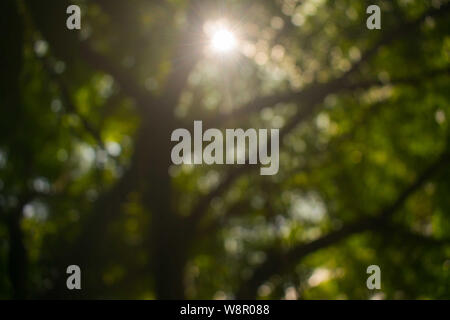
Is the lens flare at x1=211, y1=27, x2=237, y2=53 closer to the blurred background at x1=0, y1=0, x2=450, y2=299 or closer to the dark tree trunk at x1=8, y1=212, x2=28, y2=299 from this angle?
the blurred background at x1=0, y1=0, x2=450, y2=299

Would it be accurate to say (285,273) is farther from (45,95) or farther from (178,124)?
(45,95)

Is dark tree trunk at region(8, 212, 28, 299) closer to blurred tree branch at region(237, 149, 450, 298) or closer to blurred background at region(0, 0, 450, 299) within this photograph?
blurred background at region(0, 0, 450, 299)

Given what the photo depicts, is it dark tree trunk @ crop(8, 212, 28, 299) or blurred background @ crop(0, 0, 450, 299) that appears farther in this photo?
blurred background @ crop(0, 0, 450, 299)

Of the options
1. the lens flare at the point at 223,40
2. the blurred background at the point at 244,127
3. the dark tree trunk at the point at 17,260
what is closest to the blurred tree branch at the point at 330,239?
the blurred background at the point at 244,127

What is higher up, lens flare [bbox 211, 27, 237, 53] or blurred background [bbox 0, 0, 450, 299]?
lens flare [bbox 211, 27, 237, 53]

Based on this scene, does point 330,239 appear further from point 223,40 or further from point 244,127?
point 223,40

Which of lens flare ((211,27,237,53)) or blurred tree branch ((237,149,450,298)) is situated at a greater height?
lens flare ((211,27,237,53))

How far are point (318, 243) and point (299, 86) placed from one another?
289 centimetres

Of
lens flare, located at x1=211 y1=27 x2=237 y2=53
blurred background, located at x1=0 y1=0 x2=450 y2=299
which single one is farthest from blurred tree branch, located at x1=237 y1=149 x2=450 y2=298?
lens flare, located at x1=211 y1=27 x2=237 y2=53

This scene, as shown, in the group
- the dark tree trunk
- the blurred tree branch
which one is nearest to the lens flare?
the blurred tree branch

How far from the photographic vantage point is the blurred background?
6258mm

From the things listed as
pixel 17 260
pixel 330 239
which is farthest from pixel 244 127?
pixel 17 260

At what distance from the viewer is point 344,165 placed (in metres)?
8.50

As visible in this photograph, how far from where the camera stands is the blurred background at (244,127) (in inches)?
246
